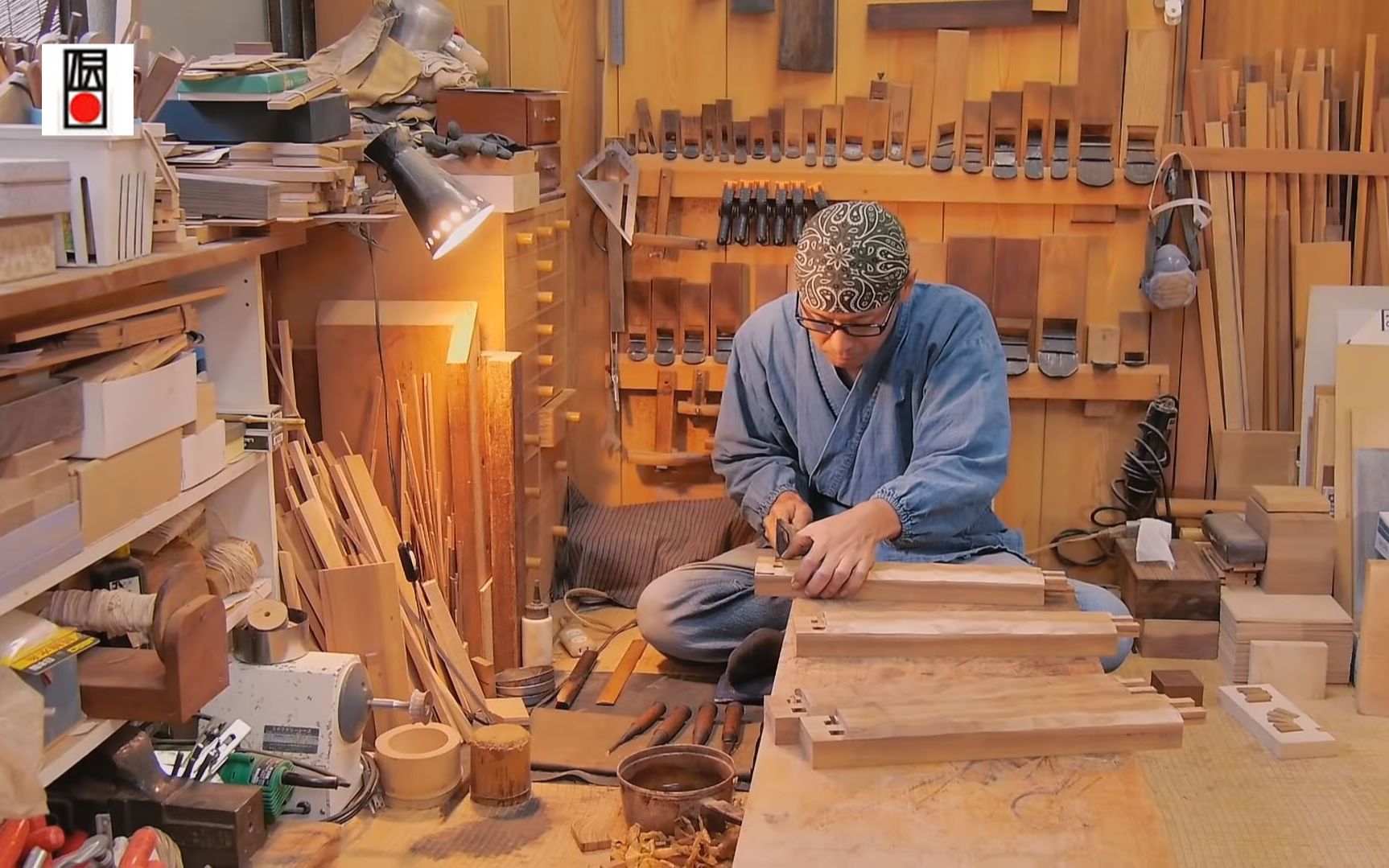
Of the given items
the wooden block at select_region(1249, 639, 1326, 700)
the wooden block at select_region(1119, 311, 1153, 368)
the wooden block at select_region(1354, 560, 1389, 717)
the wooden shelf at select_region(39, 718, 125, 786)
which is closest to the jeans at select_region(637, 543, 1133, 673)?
the wooden block at select_region(1249, 639, 1326, 700)

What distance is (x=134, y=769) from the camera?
2.61 meters

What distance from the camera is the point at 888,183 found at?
470 centimetres

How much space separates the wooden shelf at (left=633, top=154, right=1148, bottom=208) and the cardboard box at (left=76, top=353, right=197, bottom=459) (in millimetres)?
2303

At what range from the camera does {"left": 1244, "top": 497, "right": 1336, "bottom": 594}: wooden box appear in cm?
418

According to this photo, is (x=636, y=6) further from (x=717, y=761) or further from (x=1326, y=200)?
(x=717, y=761)

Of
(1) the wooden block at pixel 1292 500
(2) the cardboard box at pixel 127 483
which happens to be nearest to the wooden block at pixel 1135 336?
(1) the wooden block at pixel 1292 500

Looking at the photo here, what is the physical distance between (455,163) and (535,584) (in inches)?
50.3

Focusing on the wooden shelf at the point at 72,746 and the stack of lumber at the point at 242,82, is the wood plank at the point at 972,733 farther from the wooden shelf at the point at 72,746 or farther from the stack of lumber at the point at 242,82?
the stack of lumber at the point at 242,82

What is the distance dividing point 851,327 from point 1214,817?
143 centimetres

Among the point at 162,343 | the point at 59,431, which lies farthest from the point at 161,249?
the point at 59,431

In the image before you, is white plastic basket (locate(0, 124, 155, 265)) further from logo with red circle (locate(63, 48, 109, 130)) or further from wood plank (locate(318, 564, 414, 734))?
wood plank (locate(318, 564, 414, 734))

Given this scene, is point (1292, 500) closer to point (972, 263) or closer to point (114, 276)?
point (972, 263)

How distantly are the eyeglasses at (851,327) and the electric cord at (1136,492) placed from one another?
1.84 metres

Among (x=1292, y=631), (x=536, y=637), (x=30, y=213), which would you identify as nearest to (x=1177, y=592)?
(x=1292, y=631)
